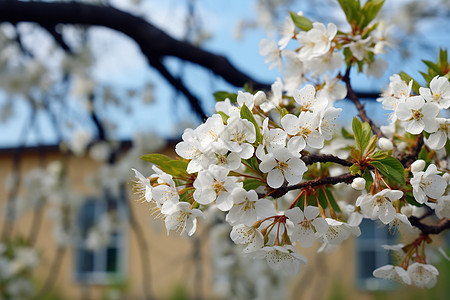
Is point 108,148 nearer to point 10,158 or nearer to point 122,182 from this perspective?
point 122,182

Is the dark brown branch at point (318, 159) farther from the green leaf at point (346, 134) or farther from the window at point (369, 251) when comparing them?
the window at point (369, 251)

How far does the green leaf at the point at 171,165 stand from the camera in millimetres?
802

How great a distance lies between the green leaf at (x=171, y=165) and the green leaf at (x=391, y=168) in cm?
32

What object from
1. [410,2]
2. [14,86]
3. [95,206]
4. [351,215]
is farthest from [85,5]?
[95,206]

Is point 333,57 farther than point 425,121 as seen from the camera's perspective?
Yes

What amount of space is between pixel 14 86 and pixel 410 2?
3.41m

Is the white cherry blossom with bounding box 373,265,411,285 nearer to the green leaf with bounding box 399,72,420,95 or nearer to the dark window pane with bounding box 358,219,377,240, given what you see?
the green leaf with bounding box 399,72,420,95

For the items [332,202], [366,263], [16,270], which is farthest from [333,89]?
[366,263]

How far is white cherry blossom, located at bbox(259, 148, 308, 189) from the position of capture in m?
0.72

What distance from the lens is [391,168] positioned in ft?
2.60

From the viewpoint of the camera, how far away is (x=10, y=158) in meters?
7.75

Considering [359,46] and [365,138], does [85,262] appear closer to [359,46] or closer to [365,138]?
[359,46]

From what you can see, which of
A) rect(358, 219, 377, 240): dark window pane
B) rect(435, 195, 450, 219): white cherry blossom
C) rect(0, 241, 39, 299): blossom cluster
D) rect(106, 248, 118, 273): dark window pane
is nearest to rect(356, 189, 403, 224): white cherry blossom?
rect(435, 195, 450, 219): white cherry blossom

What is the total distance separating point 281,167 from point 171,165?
0.19 metres
